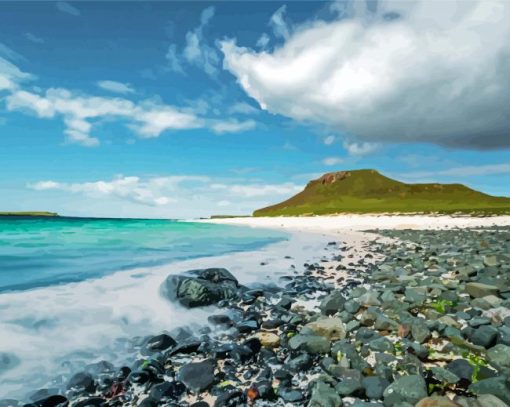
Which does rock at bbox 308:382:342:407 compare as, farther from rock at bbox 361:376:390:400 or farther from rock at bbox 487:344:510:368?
rock at bbox 487:344:510:368

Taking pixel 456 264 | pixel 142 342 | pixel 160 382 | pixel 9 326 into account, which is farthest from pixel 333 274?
pixel 9 326

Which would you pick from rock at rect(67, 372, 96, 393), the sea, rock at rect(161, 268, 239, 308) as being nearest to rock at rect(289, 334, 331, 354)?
the sea

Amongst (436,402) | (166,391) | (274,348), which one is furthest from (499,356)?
(166,391)

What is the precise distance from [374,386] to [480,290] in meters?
5.83

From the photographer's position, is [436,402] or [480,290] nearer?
[436,402]

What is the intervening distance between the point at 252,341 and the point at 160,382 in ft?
5.42

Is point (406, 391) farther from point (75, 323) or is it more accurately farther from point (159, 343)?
point (75, 323)

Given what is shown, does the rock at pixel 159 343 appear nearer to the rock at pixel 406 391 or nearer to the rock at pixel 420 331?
the rock at pixel 406 391

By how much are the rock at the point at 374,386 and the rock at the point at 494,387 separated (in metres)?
1.03

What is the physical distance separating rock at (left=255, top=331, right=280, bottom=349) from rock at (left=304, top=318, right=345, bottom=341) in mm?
644

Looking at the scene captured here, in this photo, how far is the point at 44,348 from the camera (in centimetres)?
661

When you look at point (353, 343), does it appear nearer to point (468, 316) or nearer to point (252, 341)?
point (252, 341)

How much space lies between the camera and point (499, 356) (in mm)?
4781

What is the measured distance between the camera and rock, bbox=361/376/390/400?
13.4 ft
